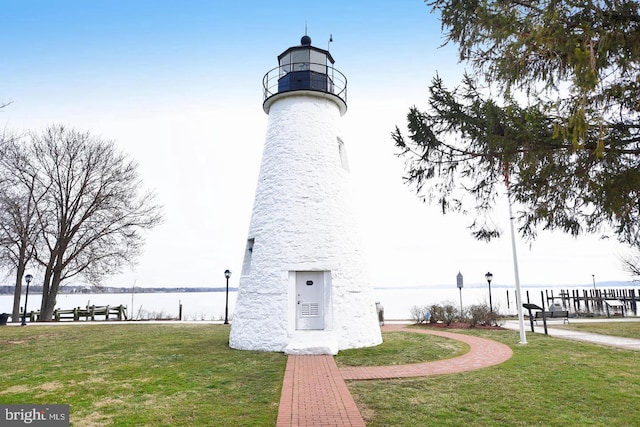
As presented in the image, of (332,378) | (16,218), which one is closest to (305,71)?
(332,378)

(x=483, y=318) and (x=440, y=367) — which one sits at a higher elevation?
(x=483, y=318)

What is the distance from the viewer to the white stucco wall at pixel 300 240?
11219 mm

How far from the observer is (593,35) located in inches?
154

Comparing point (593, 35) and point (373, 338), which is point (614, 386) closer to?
point (373, 338)

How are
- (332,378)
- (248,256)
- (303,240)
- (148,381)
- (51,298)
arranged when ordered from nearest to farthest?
(148,381)
(332,378)
(303,240)
(248,256)
(51,298)

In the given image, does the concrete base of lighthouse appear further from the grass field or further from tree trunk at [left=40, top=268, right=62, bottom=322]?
tree trunk at [left=40, top=268, right=62, bottom=322]

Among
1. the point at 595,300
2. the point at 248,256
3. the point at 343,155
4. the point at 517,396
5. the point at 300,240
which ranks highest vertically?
the point at 343,155

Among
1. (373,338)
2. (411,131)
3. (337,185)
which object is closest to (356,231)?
(337,185)

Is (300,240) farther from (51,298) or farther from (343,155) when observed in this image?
(51,298)

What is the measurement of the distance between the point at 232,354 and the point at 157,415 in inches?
200

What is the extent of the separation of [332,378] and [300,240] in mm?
4508

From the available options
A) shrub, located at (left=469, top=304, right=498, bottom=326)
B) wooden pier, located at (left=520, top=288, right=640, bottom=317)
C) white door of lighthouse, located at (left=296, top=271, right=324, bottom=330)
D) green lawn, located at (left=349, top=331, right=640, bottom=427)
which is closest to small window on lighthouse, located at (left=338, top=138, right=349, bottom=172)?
white door of lighthouse, located at (left=296, top=271, right=324, bottom=330)

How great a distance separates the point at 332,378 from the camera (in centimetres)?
793

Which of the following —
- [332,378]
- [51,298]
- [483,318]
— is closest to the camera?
[332,378]
